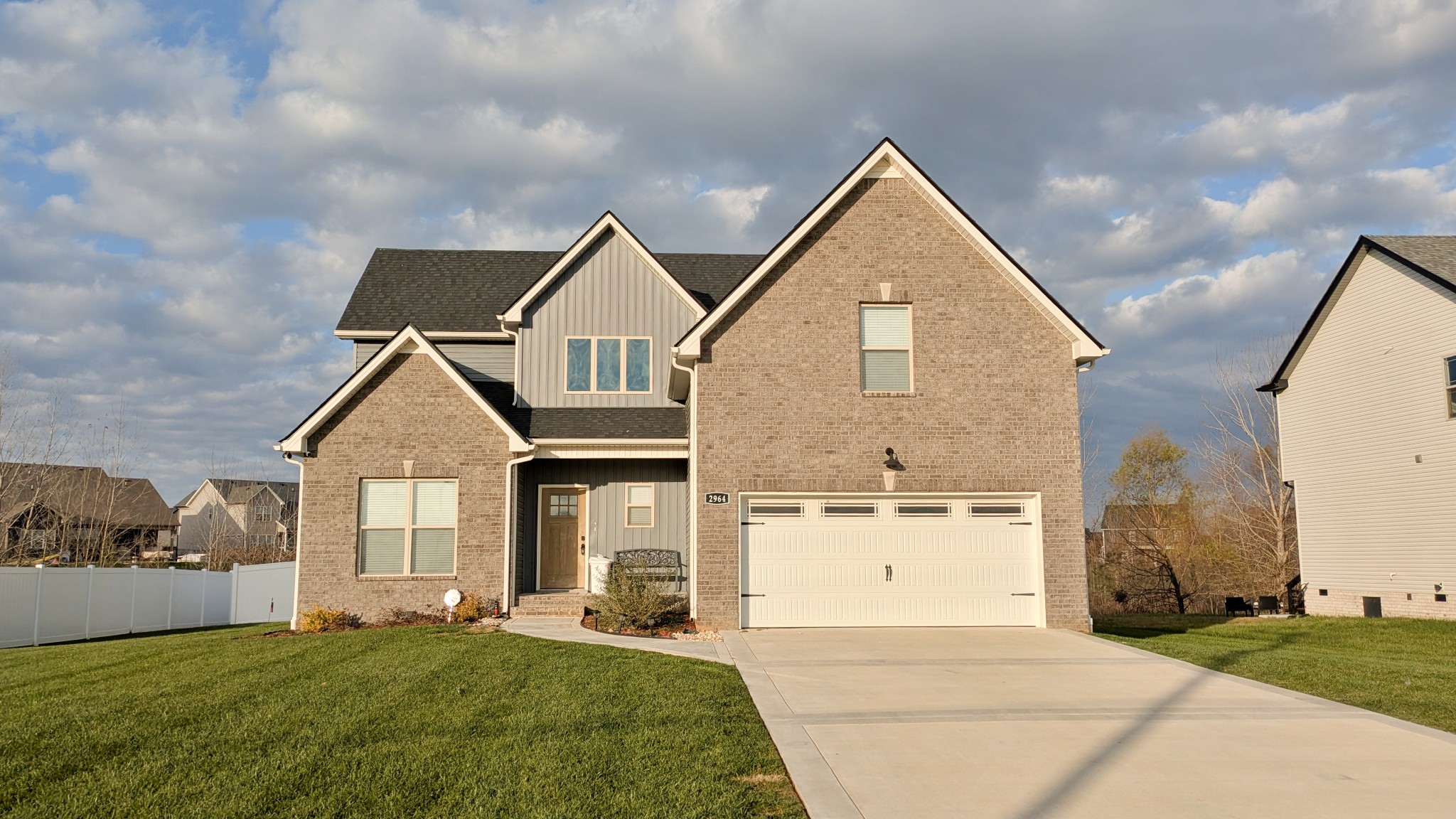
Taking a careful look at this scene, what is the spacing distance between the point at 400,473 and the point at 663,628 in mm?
6122

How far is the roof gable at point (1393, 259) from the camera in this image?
21.3 metres

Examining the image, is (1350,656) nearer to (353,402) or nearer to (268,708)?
(268,708)

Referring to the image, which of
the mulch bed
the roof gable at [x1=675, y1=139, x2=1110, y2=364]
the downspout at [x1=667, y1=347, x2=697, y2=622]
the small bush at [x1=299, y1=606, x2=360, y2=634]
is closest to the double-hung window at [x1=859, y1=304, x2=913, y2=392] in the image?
the roof gable at [x1=675, y1=139, x2=1110, y2=364]

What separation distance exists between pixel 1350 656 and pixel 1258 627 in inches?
254

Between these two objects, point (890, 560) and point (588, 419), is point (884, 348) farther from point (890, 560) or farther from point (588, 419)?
point (588, 419)

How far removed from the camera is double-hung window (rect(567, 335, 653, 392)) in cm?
2088

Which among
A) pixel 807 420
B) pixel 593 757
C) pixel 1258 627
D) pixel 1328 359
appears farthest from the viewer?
pixel 1328 359

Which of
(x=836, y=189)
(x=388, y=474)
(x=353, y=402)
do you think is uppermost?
(x=836, y=189)

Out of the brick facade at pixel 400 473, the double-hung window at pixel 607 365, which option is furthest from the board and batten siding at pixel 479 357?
the brick facade at pixel 400 473

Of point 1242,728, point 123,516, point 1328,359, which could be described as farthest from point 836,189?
point 123,516

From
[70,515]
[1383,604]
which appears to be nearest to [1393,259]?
[1383,604]

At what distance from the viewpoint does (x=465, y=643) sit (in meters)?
13.9

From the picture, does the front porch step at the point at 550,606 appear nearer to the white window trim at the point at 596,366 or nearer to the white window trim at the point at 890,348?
the white window trim at the point at 596,366

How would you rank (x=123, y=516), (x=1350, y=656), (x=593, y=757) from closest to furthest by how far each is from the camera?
(x=593, y=757), (x=1350, y=656), (x=123, y=516)
